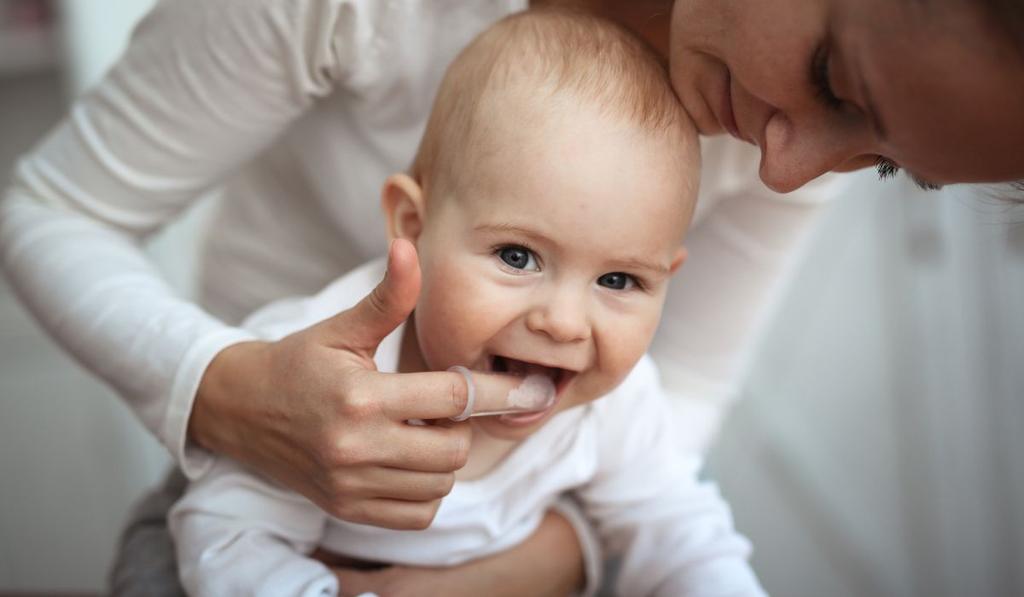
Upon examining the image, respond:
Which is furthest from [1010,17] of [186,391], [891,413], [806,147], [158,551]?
[891,413]

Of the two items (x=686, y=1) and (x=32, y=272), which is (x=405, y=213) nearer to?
(x=686, y=1)

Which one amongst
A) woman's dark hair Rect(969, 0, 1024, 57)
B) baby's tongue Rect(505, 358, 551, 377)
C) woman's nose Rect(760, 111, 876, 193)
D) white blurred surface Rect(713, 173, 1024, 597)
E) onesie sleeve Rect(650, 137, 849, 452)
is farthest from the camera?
white blurred surface Rect(713, 173, 1024, 597)

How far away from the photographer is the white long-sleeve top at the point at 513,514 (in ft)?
2.76

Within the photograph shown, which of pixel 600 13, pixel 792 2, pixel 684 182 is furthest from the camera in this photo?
pixel 600 13

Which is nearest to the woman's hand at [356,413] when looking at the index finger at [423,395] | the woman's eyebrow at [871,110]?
the index finger at [423,395]

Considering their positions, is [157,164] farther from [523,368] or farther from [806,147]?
[806,147]

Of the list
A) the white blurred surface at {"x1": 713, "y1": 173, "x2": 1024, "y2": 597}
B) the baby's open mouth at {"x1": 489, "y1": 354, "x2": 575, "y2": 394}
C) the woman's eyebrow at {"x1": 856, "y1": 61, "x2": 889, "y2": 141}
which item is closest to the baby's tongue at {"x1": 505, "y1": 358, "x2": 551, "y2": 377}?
the baby's open mouth at {"x1": 489, "y1": 354, "x2": 575, "y2": 394}

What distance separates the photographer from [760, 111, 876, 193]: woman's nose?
74 cm

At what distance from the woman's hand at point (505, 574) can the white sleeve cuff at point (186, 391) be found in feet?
0.60

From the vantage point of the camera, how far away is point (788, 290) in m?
2.47

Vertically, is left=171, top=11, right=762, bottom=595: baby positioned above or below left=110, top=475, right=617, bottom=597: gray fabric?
above

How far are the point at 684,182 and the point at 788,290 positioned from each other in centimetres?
175

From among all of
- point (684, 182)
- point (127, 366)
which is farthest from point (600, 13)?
point (127, 366)

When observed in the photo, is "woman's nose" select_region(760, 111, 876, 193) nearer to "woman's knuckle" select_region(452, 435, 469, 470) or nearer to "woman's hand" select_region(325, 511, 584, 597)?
"woman's knuckle" select_region(452, 435, 469, 470)
